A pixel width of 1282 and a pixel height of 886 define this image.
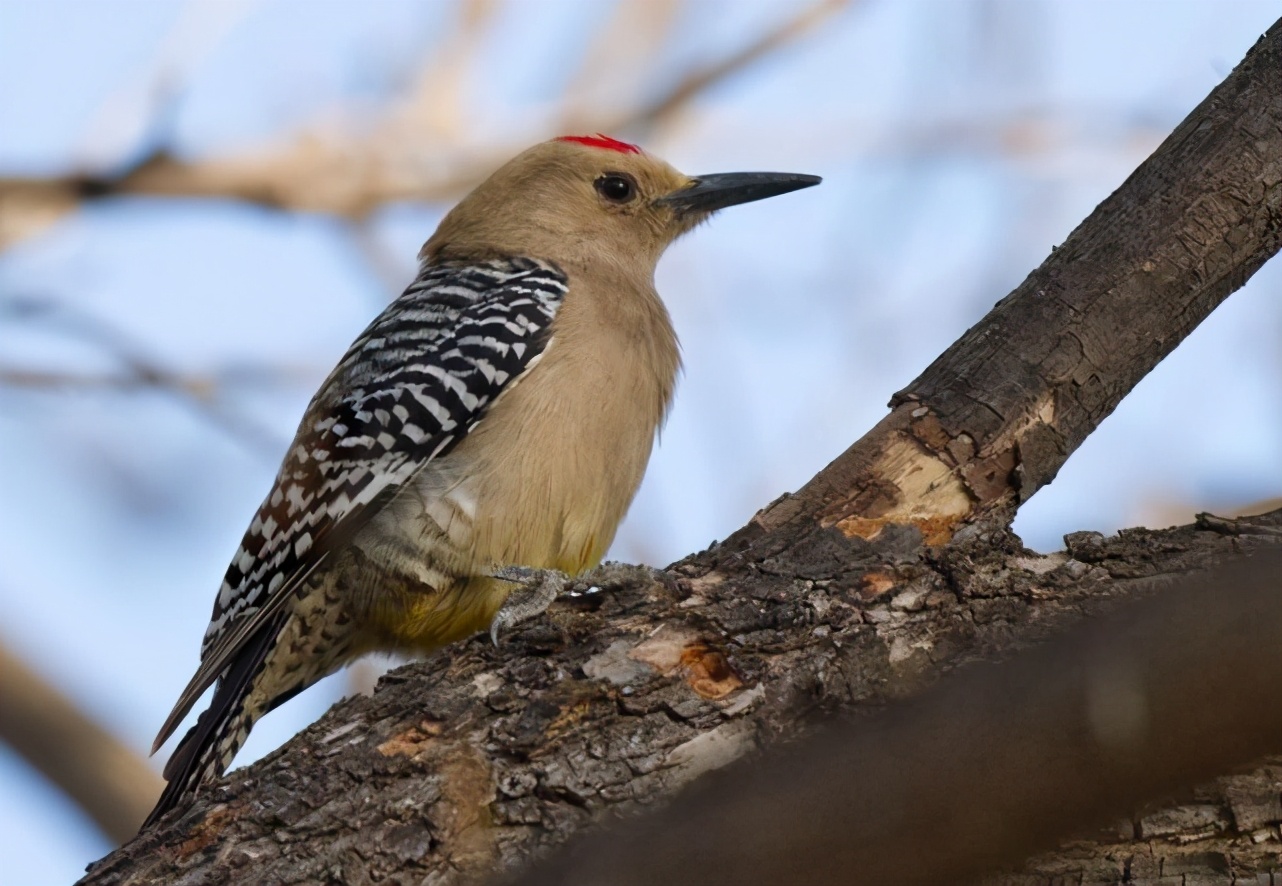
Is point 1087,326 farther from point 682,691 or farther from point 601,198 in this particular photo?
point 601,198

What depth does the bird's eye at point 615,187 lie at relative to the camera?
7570 millimetres

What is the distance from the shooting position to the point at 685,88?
10805 mm

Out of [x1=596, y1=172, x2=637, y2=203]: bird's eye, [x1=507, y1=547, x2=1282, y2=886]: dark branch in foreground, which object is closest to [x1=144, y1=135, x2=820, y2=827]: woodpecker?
[x1=596, y1=172, x2=637, y2=203]: bird's eye

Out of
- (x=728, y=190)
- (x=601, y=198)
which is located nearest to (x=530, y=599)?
(x=601, y=198)

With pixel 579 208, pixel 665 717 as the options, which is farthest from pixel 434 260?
pixel 665 717

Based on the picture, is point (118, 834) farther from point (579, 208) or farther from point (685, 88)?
point (685, 88)

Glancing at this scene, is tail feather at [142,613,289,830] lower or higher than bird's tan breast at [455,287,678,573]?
lower

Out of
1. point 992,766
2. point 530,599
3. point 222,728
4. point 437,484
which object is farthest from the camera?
point 437,484

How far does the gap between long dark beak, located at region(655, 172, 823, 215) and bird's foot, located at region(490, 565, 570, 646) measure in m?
3.02

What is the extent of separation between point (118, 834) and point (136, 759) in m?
0.50

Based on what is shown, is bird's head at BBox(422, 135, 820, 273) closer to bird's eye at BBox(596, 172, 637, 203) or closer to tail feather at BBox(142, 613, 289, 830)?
bird's eye at BBox(596, 172, 637, 203)

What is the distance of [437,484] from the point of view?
5.88m

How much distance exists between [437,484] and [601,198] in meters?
2.39

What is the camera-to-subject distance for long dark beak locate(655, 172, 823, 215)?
24.9 ft
